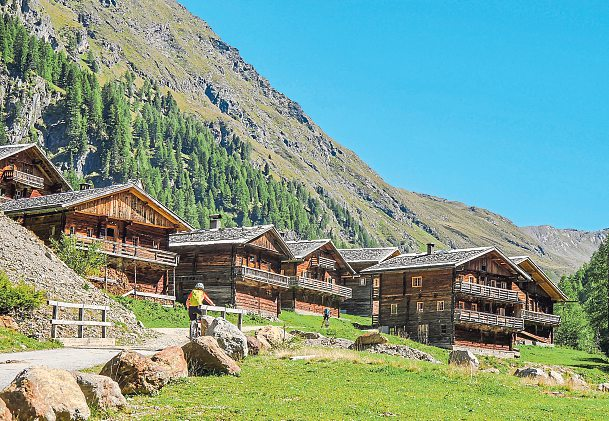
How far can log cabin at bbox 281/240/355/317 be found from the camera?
3600 inches

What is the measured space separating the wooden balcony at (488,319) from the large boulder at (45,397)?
218ft

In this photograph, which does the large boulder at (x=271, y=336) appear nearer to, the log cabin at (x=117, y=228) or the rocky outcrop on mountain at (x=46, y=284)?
the rocky outcrop on mountain at (x=46, y=284)

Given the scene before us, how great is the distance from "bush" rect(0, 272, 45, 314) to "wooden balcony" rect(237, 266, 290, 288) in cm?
4207

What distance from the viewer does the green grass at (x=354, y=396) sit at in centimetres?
2130

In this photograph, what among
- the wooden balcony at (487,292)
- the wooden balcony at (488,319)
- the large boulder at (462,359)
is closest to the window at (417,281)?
the wooden balcony at (487,292)

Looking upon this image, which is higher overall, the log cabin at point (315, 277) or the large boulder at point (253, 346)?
the log cabin at point (315, 277)

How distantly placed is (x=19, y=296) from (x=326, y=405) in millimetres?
19566

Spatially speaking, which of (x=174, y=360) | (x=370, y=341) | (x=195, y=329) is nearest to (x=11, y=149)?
(x=370, y=341)

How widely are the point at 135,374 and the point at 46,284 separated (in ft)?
66.9

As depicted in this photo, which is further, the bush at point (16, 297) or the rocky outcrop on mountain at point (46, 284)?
the rocky outcrop on mountain at point (46, 284)

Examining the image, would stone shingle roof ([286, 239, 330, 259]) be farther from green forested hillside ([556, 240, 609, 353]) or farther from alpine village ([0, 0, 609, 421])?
green forested hillside ([556, 240, 609, 353])

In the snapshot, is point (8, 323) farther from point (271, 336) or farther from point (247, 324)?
point (247, 324)

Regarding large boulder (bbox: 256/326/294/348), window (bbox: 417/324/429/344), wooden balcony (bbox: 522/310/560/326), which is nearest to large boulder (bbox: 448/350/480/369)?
large boulder (bbox: 256/326/294/348)

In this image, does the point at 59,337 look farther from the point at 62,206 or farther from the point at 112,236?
the point at 112,236
